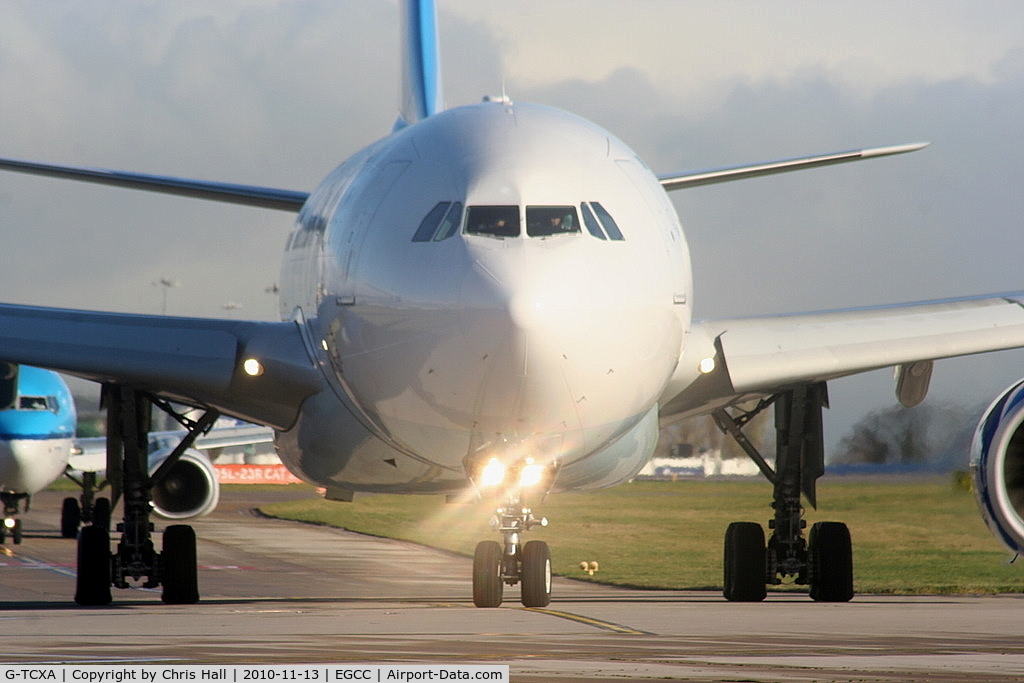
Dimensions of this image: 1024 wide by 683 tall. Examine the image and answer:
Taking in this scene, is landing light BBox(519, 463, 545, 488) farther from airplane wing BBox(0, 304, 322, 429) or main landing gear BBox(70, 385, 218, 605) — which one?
main landing gear BBox(70, 385, 218, 605)

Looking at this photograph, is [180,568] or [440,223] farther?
[180,568]

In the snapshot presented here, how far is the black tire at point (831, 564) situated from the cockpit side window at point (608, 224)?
4.95 metres

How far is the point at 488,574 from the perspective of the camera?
41.1 ft

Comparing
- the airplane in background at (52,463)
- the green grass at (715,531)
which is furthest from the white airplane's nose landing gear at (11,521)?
the green grass at (715,531)

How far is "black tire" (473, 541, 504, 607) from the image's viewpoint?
492 inches

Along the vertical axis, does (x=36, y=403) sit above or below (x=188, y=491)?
above

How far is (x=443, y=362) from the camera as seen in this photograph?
11141mm

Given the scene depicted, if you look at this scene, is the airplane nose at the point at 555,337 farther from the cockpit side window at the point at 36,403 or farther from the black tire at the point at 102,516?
the cockpit side window at the point at 36,403

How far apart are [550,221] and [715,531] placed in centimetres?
1255

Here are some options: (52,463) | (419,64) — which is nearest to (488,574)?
(419,64)

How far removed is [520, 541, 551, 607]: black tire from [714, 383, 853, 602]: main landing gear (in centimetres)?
343

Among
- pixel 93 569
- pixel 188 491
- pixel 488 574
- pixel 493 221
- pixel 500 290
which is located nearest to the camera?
pixel 500 290

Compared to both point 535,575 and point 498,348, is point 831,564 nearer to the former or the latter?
point 535,575
